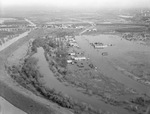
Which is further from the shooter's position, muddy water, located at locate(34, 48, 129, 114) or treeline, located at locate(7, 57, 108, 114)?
muddy water, located at locate(34, 48, 129, 114)

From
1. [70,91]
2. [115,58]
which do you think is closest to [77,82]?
[70,91]

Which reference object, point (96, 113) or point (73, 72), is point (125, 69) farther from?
point (96, 113)

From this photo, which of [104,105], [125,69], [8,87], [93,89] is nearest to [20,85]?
[8,87]

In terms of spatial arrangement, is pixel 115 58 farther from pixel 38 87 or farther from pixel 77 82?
pixel 38 87

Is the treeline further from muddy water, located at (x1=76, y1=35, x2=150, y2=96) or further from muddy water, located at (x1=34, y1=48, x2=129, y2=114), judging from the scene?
muddy water, located at (x1=76, y1=35, x2=150, y2=96)

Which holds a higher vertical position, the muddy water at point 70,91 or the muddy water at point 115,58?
the muddy water at point 115,58

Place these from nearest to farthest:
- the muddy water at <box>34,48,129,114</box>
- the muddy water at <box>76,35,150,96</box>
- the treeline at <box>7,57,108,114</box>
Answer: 1. the treeline at <box>7,57,108,114</box>
2. the muddy water at <box>34,48,129,114</box>
3. the muddy water at <box>76,35,150,96</box>

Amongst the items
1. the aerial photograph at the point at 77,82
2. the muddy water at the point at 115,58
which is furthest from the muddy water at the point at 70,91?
the muddy water at the point at 115,58

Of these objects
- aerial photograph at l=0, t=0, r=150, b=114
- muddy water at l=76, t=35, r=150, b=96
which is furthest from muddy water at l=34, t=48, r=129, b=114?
muddy water at l=76, t=35, r=150, b=96

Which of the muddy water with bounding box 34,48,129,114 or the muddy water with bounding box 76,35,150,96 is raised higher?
the muddy water with bounding box 76,35,150,96

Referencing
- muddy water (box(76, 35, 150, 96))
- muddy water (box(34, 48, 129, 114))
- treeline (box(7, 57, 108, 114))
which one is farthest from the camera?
muddy water (box(76, 35, 150, 96))

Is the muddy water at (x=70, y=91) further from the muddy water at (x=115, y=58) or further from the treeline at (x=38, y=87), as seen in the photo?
the muddy water at (x=115, y=58)
